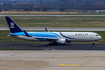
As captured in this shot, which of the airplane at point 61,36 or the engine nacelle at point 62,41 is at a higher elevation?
the airplane at point 61,36

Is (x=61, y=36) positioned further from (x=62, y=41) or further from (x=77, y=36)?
(x=77, y=36)

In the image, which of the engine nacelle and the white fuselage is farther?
the white fuselage

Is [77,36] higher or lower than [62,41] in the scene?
higher

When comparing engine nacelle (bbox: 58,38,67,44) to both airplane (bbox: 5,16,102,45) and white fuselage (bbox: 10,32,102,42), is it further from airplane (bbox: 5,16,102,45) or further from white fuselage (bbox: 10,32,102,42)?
white fuselage (bbox: 10,32,102,42)

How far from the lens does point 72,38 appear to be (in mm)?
43406

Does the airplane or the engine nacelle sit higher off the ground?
the airplane

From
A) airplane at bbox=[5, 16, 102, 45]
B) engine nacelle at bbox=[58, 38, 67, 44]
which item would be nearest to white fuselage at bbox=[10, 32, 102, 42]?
airplane at bbox=[5, 16, 102, 45]

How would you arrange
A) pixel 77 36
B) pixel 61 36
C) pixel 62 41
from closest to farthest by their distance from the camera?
pixel 62 41, pixel 77 36, pixel 61 36

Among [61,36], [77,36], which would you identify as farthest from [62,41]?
[77,36]

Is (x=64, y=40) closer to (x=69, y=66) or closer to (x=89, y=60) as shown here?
(x=89, y=60)

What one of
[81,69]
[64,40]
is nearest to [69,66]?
[81,69]

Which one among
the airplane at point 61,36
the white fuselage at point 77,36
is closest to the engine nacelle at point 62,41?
the airplane at point 61,36

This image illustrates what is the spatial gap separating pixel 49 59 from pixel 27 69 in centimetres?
534

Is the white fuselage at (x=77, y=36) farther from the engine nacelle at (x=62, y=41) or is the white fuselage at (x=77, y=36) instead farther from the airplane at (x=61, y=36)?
the engine nacelle at (x=62, y=41)
